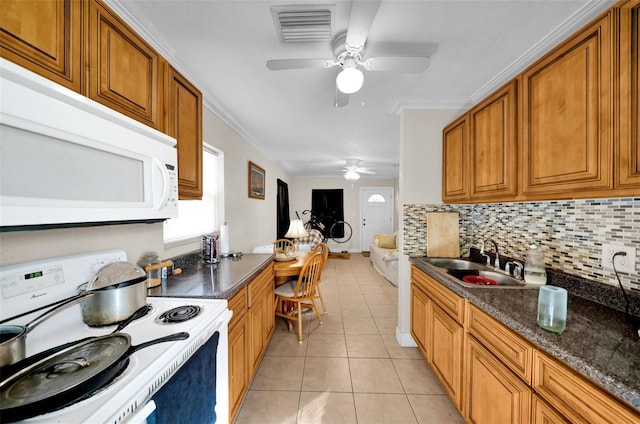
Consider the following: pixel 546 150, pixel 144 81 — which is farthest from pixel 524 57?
pixel 144 81

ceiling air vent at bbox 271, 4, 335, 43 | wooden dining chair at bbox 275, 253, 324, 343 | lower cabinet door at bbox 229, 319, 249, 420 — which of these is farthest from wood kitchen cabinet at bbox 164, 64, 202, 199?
wooden dining chair at bbox 275, 253, 324, 343

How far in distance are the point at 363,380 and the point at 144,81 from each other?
8.00ft

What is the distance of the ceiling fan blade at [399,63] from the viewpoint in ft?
4.30

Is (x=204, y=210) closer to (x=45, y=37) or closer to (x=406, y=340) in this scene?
(x=45, y=37)

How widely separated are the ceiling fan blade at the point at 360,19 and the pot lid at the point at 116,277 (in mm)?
1480

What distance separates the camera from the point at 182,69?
5.45 feet

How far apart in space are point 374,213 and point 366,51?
19.4 ft

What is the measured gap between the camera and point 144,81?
3.65 feet

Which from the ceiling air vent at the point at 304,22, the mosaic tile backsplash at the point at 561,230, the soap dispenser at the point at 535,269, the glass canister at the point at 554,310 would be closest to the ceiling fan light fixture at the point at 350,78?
the ceiling air vent at the point at 304,22

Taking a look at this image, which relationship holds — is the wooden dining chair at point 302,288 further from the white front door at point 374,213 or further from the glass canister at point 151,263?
the white front door at point 374,213

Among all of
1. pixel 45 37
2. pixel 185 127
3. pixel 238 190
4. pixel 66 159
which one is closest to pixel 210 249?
pixel 185 127

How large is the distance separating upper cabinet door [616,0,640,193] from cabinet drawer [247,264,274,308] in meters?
1.96

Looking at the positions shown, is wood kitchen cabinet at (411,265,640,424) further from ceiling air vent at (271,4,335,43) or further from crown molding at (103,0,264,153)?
crown molding at (103,0,264,153)

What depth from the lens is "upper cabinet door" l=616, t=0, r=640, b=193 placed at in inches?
32.8
